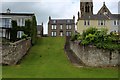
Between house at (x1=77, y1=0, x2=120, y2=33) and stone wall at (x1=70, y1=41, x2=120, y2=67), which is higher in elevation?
house at (x1=77, y1=0, x2=120, y2=33)

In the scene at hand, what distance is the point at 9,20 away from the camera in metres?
64.9

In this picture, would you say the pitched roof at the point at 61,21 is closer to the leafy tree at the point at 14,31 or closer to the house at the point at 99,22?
the house at the point at 99,22

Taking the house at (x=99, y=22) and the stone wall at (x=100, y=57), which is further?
the house at (x=99, y=22)

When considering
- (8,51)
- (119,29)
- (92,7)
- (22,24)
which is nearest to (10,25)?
(22,24)

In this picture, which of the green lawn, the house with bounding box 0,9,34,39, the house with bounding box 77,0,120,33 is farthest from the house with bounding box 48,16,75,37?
the green lawn

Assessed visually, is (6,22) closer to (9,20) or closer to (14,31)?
(9,20)

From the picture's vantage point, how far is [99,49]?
3853 centimetres

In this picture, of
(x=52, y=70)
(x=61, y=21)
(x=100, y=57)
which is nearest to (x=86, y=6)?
(x=61, y=21)

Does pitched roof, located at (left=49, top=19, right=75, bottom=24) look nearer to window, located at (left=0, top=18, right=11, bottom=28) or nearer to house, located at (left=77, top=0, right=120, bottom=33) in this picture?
house, located at (left=77, top=0, right=120, bottom=33)

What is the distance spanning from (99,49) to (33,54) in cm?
1333

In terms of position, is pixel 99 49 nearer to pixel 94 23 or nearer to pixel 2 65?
pixel 2 65

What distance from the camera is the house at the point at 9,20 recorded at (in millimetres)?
64500

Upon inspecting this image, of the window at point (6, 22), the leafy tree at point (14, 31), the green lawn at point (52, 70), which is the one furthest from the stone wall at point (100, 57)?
the window at point (6, 22)

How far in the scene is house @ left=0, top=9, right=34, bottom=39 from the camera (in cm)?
6450
